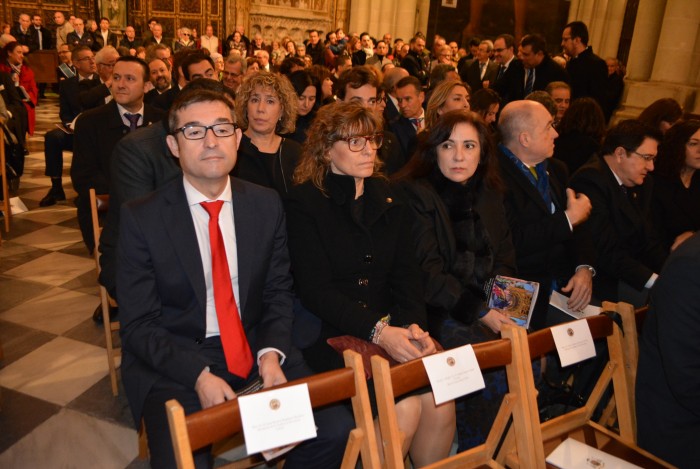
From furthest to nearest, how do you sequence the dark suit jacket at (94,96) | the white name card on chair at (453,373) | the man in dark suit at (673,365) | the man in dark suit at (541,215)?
the dark suit jacket at (94,96) < the man in dark suit at (541,215) < the man in dark suit at (673,365) < the white name card on chair at (453,373)

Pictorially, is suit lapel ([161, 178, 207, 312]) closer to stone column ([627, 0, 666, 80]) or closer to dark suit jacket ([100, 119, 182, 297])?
dark suit jacket ([100, 119, 182, 297])

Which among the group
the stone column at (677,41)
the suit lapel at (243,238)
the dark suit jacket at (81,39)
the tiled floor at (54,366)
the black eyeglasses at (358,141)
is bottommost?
the tiled floor at (54,366)

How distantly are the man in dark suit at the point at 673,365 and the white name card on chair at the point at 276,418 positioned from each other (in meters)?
1.25

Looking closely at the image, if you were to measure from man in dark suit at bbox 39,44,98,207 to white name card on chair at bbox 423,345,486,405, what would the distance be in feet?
17.8

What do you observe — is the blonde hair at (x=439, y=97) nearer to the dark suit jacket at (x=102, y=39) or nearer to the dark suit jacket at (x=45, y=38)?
the dark suit jacket at (x=102, y=39)

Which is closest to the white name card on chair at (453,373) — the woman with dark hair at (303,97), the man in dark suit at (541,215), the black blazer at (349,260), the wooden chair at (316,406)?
the wooden chair at (316,406)

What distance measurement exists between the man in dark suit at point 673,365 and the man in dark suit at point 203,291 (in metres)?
1.12

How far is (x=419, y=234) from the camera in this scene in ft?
9.04

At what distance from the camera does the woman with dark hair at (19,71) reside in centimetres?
856

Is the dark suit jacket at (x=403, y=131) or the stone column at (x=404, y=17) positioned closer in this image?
the dark suit jacket at (x=403, y=131)

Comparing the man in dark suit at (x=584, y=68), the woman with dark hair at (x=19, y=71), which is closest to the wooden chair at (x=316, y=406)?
the man in dark suit at (x=584, y=68)

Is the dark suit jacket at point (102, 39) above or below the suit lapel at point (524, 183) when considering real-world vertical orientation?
above

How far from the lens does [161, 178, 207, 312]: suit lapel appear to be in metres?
2.07

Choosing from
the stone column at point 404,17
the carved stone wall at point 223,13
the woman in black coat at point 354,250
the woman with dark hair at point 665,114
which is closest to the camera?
the woman in black coat at point 354,250
